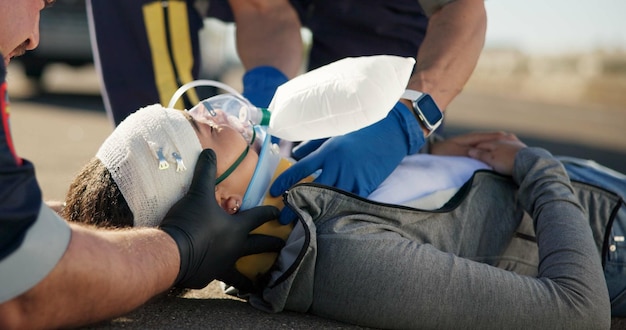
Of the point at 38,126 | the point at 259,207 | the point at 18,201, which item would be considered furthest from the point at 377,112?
the point at 38,126

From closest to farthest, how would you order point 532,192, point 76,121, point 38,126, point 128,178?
point 128,178, point 532,192, point 38,126, point 76,121

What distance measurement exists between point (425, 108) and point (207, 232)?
1025 millimetres

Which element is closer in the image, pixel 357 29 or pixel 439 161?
pixel 439 161

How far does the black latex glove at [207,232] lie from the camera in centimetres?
197

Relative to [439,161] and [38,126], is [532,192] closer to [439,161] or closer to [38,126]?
[439,161]

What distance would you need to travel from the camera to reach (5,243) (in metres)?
1.64

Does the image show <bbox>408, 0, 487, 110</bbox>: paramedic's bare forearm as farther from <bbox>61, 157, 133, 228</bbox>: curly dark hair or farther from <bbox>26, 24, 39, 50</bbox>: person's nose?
<bbox>26, 24, 39, 50</bbox>: person's nose

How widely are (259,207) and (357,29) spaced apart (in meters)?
1.92

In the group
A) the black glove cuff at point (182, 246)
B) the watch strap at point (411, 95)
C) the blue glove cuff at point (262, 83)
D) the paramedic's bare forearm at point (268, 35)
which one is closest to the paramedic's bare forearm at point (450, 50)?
the watch strap at point (411, 95)

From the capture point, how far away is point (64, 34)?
36.7 feet

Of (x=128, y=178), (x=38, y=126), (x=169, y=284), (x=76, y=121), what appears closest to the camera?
(x=169, y=284)

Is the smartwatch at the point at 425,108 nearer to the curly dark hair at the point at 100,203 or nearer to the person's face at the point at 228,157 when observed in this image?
the person's face at the point at 228,157

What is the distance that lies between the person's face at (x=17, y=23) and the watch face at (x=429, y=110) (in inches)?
50.6

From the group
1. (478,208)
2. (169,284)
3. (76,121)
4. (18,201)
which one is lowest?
(76,121)
